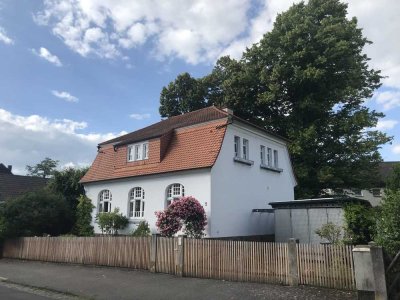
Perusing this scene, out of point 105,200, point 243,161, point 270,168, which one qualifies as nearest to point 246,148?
point 243,161

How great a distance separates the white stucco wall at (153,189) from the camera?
19641mm

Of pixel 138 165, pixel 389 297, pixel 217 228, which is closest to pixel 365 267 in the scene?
pixel 389 297

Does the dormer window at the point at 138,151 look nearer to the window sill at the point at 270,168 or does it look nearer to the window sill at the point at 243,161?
the window sill at the point at 243,161

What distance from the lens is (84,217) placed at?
84.3 feet

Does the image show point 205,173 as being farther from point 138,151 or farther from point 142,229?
point 138,151

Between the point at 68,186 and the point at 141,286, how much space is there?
18.7m

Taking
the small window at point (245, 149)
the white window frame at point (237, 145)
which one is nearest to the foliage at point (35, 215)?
the white window frame at point (237, 145)

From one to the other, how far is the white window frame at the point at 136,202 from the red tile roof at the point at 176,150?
107 cm

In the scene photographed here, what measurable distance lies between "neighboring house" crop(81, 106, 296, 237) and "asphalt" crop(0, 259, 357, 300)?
20.2ft

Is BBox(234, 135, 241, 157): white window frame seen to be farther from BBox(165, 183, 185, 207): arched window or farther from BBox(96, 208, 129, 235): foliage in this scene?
BBox(96, 208, 129, 235): foliage

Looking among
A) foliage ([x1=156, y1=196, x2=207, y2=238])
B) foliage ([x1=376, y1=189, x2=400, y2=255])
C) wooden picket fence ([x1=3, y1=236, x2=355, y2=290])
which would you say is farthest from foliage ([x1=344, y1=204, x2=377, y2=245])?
foliage ([x1=156, y1=196, x2=207, y2=238])

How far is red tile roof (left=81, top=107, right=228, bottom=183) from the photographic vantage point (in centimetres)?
2038

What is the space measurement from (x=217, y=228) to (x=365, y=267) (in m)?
10.7

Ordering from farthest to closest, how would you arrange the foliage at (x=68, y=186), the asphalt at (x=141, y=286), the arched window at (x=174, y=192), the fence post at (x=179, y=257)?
the foliage at (x=68, y=186)
the arched window at (x=174, y=192)
the fence post at (x=179, y=257)
the asphalt at (x=141, y=286)
